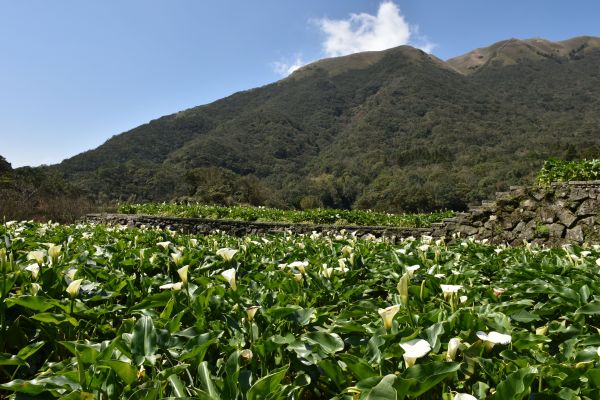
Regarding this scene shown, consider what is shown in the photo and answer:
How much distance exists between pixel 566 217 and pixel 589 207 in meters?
0.43

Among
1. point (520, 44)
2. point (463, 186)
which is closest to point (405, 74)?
point (520, 44)

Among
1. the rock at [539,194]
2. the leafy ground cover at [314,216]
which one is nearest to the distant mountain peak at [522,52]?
the leafy ground cover at [314,216]

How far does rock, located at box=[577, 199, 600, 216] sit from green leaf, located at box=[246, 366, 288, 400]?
8771 millimetres

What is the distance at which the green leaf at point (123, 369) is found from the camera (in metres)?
1.20

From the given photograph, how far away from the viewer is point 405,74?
3465 inches

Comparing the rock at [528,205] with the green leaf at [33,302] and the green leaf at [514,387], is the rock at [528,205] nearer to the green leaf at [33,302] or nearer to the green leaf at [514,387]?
the green leaf at [514,387]

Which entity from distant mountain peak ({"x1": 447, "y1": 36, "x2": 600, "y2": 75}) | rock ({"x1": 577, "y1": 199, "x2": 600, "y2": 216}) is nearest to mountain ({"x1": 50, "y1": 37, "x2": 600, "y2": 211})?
distant mountain peak ({"x1": 447, "y1": 36, "x2": 600, "y2": 75})

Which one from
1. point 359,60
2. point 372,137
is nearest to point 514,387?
point 372,137

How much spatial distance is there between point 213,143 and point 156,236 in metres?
51.1

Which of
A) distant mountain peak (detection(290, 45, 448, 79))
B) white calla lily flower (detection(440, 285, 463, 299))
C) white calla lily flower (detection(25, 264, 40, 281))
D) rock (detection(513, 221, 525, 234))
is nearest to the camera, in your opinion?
white calla lily flower (detection(440, 285, 463, 299))

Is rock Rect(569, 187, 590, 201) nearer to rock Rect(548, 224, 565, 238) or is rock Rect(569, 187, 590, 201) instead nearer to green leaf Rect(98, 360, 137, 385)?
rock Rect(548, 224, 565, 238)

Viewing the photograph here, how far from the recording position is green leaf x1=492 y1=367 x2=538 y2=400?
109 cm

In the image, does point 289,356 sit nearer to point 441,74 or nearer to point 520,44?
point 441,74

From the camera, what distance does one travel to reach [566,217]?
8188 mm
